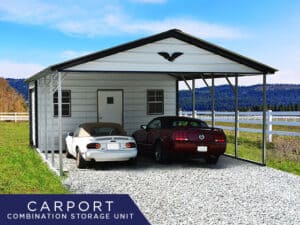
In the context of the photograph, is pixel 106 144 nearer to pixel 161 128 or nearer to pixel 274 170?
pixel 161 128

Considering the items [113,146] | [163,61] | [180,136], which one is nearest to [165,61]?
[163,61]

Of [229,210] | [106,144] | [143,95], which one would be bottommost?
[229,210]

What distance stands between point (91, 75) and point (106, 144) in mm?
6603

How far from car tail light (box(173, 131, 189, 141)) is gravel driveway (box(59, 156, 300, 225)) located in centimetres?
87

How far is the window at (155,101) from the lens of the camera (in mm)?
21453

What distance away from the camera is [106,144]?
46.7 ft

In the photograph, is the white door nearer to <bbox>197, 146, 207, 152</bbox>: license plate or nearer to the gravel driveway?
the gravel driveway

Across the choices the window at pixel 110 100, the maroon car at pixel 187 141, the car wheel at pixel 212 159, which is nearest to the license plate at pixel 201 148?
the maroon car at pixel 187 141

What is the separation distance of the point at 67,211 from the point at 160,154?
294 inches

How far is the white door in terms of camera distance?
20578 mm

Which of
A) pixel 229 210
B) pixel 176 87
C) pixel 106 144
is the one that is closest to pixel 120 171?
pixel 106 144

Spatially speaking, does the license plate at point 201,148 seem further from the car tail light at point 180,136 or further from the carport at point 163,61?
the carport at point 163,61

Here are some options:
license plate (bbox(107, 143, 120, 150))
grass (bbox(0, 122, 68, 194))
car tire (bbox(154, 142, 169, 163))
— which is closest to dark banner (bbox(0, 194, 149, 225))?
grass (bbox(0, 122, 68, 194))

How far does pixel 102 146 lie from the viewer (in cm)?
1421
